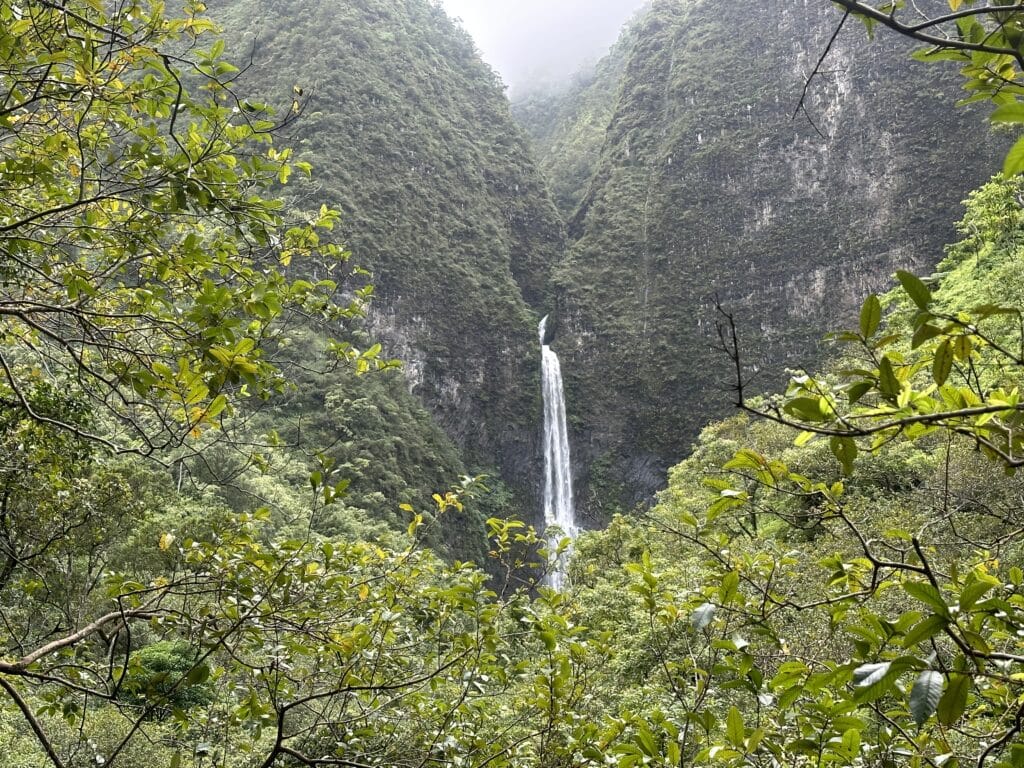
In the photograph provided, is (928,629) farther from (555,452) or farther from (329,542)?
(555,452)

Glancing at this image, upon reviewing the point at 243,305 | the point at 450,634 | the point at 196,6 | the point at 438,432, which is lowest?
the point at 450,634

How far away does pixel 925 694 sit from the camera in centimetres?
67

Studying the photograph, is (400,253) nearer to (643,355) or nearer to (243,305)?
(643,355)

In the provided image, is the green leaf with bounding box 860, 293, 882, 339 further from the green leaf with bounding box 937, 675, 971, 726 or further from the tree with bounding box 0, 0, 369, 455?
the tree with bounding box 0, 0, 369, 455

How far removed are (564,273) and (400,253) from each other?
1045 cm

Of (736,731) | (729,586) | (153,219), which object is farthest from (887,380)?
(153,219)

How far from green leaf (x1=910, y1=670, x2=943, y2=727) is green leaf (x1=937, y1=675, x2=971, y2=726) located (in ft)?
0.04

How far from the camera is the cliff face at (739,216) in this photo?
2964 centimetres

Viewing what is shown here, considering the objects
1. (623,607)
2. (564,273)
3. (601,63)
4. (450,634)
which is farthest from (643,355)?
(601,63)

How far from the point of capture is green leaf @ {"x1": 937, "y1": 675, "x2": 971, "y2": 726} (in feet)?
2.22

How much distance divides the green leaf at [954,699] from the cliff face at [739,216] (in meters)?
29.2

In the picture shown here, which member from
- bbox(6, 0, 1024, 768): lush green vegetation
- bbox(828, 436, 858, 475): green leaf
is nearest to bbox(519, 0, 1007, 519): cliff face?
bbox(6, 0, 1024, 768): lush green vegetation

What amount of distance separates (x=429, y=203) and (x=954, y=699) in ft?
119

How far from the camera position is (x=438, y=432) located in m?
28.2
